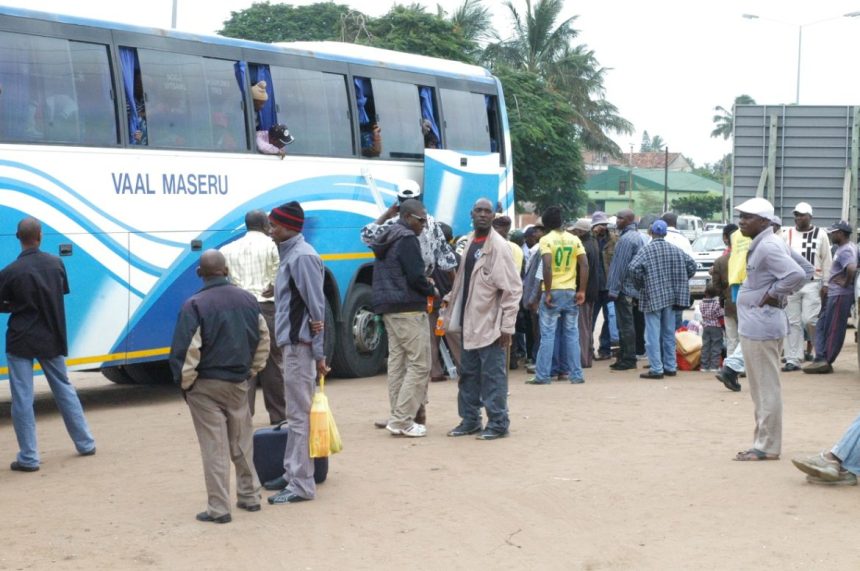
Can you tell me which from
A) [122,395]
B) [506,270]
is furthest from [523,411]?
[122,395]

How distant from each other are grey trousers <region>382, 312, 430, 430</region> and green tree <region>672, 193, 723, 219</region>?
288 feet

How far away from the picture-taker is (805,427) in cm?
1084

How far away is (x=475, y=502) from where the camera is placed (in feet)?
26.2

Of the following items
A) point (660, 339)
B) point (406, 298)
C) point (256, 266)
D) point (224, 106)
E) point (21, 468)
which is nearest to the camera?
point (21, 468)

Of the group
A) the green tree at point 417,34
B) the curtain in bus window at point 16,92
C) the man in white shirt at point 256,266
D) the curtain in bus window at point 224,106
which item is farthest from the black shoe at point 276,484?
the green tree at point 417,34

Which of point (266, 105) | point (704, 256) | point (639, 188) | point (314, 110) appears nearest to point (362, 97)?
point (314, 110)

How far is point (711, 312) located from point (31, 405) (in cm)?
839

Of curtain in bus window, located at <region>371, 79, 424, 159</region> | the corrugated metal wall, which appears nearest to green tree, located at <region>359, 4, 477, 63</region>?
the corrugated metal wall

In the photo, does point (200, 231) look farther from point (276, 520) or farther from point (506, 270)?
point (276, 520)

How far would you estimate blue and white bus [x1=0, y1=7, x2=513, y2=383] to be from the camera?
11.4m

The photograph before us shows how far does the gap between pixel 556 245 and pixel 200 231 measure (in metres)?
3.81

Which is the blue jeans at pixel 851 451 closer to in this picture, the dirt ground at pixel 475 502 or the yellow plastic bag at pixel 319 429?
the dirt ground at pixel 475 502

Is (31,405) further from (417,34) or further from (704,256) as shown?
(417,34)

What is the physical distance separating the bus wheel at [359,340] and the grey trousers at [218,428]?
287 inches
